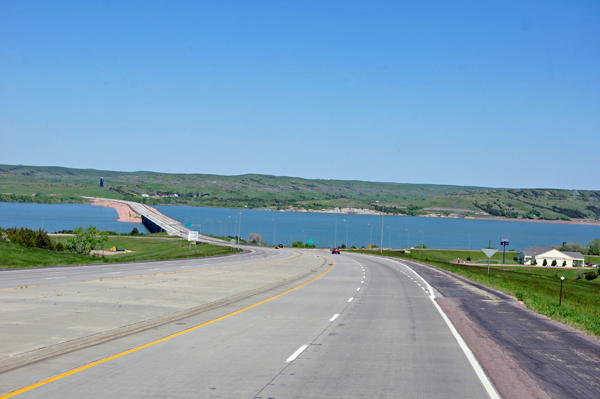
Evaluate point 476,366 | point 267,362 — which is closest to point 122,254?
point 267,362

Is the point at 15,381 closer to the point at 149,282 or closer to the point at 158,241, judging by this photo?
the point at 149,282

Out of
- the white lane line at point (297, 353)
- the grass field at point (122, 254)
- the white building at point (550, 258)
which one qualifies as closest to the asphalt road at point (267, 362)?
the white lane line at point (297, 353)

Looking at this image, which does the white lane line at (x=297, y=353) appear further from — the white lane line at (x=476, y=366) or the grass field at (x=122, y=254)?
the grass field at (x=122, y=254)

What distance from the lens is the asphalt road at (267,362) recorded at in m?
8.44

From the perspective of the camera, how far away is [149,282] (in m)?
27.1

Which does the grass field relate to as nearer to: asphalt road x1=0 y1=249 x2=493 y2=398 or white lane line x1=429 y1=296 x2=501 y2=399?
asphalt road x1=0 y1=249 x2=493 y2=398

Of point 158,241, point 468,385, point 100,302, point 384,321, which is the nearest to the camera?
point 468,385

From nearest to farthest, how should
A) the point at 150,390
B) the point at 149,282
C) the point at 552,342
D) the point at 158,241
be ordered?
the point at 150,390 → the point at 552,342 → the point at 149,282 → the point at 158,241

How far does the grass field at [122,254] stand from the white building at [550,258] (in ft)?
246

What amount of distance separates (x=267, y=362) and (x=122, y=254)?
92861mm

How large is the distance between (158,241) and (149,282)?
320ft

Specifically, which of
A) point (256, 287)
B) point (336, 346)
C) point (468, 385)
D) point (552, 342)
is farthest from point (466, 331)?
point (256, 287)

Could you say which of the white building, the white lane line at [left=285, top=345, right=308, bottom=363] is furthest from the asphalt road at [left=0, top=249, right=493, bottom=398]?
the white building

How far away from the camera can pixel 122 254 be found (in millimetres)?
97875
